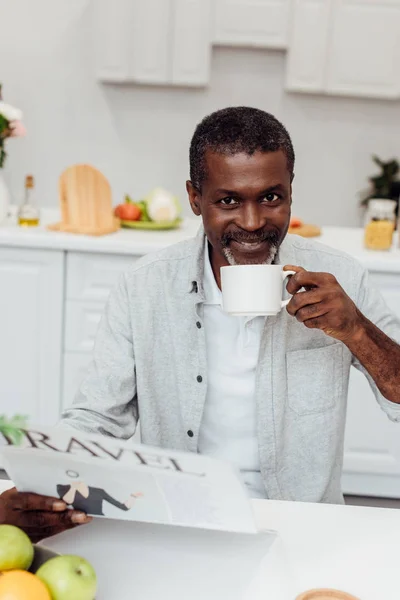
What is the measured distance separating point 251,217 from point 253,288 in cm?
18

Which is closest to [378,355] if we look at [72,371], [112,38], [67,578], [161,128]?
[67,578]

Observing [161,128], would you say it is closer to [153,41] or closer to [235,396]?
[153,41]

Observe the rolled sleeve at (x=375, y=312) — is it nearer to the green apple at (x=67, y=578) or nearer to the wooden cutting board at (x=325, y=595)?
the wooden cutting board at (x=325, y=595)

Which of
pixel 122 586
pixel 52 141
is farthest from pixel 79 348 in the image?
pixel 122 586

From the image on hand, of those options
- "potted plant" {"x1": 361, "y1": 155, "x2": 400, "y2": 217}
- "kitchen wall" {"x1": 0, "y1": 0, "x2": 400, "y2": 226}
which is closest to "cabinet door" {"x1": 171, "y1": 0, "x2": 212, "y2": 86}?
"kitchen wall" {"x1": 0, "y1": 0, "x2": 400, "y2": 226}

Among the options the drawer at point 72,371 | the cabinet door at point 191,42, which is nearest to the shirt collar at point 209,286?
the drawer at point 72,371

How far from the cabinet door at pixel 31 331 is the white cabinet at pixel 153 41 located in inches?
45.5

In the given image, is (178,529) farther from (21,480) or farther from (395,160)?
(395,160)

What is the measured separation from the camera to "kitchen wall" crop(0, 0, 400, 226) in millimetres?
3381

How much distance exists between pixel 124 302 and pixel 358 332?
436 millimetres

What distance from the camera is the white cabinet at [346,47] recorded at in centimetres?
309

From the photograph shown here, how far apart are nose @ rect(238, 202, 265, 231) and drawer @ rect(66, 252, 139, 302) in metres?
1.20

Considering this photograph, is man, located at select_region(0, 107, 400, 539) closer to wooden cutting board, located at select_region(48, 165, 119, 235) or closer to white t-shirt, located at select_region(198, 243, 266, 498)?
white t-shirt, located at select_region(198, 243, 266, 498)

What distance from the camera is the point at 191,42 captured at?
124 inches
